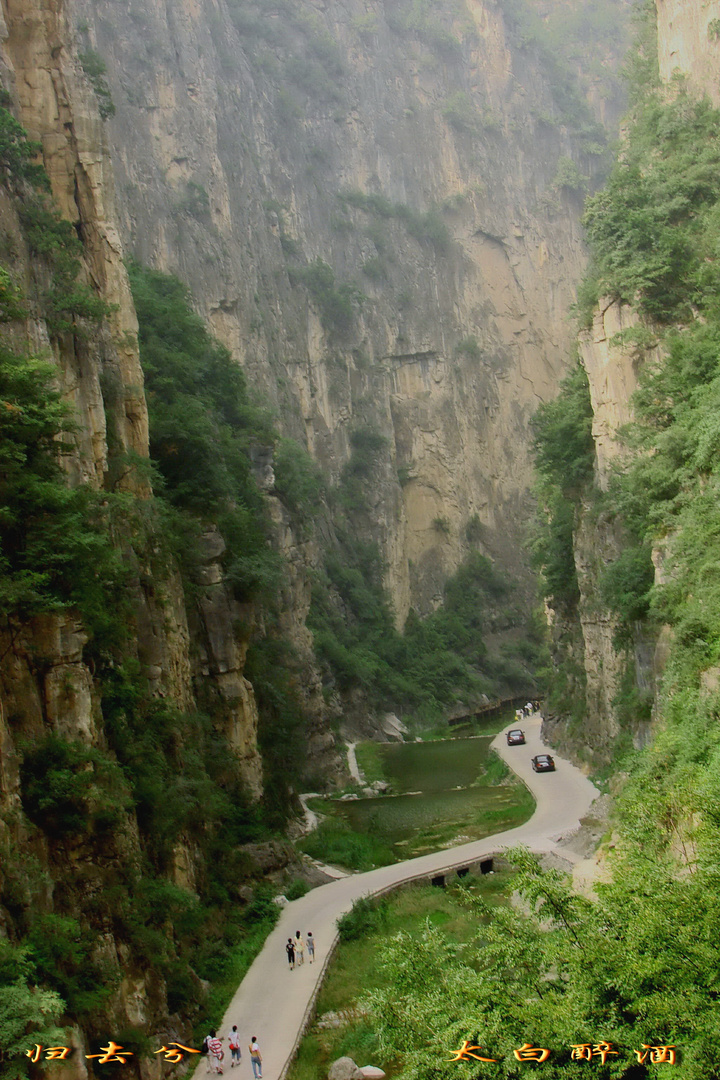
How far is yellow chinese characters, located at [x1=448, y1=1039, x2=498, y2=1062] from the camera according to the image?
9.39 meters

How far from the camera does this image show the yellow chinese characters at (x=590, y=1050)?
8.92 meters

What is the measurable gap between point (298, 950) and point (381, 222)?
6479 cm

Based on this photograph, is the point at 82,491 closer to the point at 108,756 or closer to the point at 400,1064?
the point at 108,756

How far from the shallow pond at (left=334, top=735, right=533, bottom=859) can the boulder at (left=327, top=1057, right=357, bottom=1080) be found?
13.7 metres

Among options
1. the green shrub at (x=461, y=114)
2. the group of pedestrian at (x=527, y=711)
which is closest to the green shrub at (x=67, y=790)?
the group of pedestrian at (x=527, y=711)

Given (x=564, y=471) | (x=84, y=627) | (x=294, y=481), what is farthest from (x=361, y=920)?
(x=294, y=481)

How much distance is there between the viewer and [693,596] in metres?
19.3

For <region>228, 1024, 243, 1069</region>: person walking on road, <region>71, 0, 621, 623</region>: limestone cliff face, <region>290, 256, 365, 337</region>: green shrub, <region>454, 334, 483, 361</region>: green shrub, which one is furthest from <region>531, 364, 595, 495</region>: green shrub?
<region>454, 334, 483, 361</region>: green shrub

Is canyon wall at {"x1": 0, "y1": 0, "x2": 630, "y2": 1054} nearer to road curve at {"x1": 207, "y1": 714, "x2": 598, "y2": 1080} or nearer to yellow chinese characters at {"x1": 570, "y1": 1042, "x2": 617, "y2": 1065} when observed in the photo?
road curve at {"x1": 207, "y1": 714, "x2": 598, "y2": 1080}

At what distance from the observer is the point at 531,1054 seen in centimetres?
920

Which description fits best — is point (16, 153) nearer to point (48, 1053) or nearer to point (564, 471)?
point (48, 1053)

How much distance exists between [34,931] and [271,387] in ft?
161

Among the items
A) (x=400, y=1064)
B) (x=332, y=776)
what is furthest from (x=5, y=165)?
(x=332, y=776)

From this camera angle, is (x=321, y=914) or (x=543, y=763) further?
(x=543, y=763)
